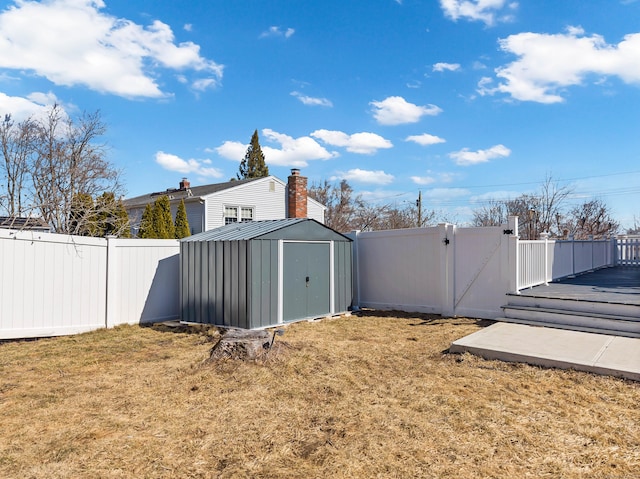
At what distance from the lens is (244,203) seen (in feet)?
57.2

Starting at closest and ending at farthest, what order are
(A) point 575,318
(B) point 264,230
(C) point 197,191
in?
(A) point 575,318 < (B) point 264,230 < (C) point 197,191

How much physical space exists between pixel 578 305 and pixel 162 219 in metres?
11.6

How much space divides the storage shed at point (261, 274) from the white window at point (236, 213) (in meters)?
8.55

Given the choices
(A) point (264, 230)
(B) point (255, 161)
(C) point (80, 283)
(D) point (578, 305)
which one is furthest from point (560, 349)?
(B) point (255, 161)

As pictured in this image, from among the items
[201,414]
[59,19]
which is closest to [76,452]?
[201,414]

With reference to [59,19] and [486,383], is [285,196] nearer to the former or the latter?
[59,19]

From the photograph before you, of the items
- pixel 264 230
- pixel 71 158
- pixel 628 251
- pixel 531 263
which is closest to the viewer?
pixel 264 230

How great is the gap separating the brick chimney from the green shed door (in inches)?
270

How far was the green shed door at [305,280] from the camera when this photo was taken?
760 cm

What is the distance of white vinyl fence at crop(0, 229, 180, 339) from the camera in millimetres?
6445

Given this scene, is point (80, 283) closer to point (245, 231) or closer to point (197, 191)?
point (245, 231)

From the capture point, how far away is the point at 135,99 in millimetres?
14008

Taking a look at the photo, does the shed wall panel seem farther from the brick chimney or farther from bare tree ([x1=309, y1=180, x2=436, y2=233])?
bare tree ([x1=309, y1=180, x2=436, y2=233])

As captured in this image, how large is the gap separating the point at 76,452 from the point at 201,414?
38.1 inches
